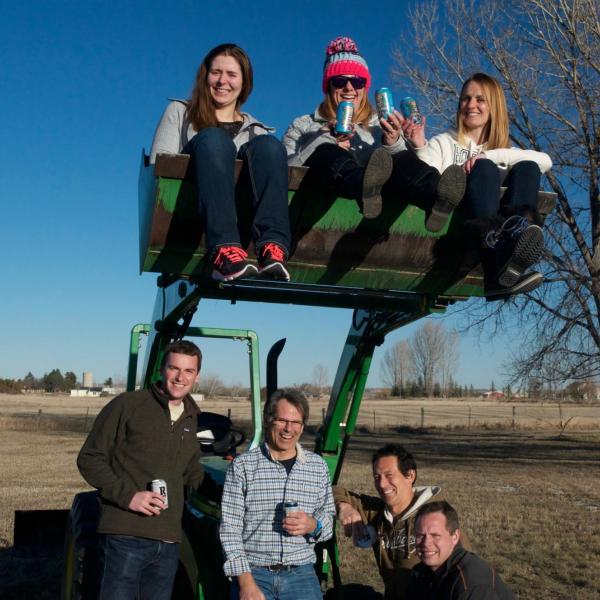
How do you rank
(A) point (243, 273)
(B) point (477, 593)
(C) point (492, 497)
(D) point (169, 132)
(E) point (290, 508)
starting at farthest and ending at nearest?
(C) point (492, 497) < (D) point (169, 132) < (E) point (290, 508) < (A) point (243, 273) < (B) point (477, 593)

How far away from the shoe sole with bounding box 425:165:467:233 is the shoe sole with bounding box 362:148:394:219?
257mm

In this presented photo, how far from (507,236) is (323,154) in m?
0.89

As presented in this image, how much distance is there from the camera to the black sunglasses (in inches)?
152

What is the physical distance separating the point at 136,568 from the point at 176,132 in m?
1.99

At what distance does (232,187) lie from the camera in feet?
10.4

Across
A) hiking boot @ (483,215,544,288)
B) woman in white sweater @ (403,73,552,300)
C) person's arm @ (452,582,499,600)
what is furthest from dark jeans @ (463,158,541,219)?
person's arm @ (452,582,499,600)

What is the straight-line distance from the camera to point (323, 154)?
3400mm

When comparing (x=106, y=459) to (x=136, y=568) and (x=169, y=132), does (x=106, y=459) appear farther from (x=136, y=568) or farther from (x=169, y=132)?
(x=169, y=132)

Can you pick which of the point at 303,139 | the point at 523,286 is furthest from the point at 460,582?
the point at 303,139

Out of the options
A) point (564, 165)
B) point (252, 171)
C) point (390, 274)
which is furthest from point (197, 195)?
point (564, 165)

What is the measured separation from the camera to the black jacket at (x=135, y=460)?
131 inches

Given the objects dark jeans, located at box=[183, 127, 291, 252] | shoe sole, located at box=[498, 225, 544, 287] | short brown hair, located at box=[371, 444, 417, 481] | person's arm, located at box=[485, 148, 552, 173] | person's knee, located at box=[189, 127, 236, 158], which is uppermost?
person's arm, located at box=[485, 148, 552, 173]

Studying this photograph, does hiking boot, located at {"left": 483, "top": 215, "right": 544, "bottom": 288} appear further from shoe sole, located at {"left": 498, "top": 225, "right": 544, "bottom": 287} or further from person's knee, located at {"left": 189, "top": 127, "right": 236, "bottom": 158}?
person's knee, located at {"left": 189, "top": 127, "right": 236, "bottom": 158}

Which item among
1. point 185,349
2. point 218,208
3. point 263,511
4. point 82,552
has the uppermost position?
point 218,208
